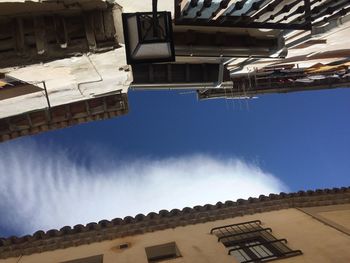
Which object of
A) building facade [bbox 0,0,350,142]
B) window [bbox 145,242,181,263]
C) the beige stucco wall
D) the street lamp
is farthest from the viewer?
window [bbox 145,242,181,263]

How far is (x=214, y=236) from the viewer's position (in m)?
10.6

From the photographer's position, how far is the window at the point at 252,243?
924cm

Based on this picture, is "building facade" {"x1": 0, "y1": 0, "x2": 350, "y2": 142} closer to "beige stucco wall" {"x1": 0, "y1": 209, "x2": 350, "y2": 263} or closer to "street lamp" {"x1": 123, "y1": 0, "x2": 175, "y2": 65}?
"street lamp" {"x1": 123, "y1": 0, "x2": 175, "y2": 65}

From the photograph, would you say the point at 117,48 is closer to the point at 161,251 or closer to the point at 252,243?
the point at 161,251

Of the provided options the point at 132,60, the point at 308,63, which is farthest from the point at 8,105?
the point at 308,63

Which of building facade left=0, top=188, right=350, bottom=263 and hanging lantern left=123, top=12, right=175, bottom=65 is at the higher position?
hanging lantern left=123, top=12, right=175, bottom=65

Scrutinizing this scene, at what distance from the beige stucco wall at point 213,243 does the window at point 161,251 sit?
0.47 feet

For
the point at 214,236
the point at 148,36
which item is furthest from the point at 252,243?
the point at 148,36

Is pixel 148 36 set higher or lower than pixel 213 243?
higher

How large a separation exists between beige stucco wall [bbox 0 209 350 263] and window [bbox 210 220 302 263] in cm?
19

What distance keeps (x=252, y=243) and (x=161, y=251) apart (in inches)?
89.3

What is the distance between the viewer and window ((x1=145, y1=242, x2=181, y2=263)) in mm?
10438

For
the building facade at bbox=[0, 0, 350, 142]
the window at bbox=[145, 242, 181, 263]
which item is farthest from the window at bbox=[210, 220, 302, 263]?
the building facade at bbox=[0, 0, 350, 142]

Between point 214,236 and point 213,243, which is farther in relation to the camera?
point 214,236
